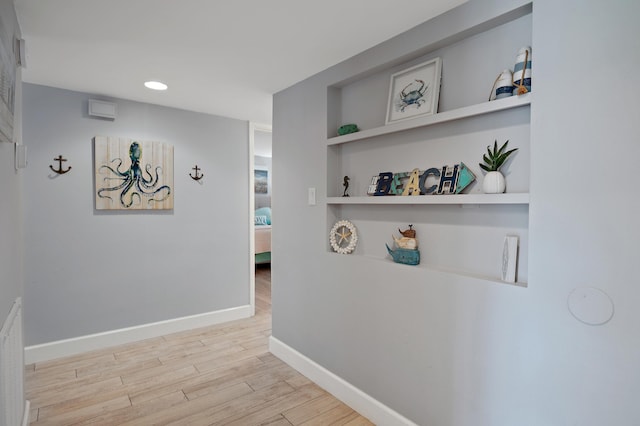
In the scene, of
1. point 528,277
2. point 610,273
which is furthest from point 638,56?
point 528,277

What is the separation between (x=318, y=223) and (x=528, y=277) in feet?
4.51

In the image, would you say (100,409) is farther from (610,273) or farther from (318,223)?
(610,273)

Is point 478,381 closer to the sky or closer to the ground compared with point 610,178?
closer to the ground

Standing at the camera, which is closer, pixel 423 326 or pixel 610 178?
pixel 610 178

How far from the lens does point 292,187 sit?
2.71 metres

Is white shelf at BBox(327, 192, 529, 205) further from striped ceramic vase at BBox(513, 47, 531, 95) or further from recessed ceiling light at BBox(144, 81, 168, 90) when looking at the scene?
recessed ceiling light at BBox(144, 81, 168, 90)

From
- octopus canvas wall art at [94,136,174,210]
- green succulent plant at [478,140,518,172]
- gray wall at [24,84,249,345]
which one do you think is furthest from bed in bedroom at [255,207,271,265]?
green succulent plant at [478,140,518,172]

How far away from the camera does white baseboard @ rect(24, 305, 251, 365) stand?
2.77 metres

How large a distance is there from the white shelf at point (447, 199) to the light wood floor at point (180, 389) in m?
1.29

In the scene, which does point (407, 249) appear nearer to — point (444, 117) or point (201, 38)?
point (444, 117)

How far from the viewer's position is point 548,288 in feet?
4.31

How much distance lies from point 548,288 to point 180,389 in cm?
230

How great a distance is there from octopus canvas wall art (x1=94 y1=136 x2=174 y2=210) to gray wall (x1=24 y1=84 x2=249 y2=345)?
0.23 feet

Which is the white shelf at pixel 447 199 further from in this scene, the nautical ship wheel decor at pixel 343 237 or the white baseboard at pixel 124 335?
the white baseboard at pixel 124 335
